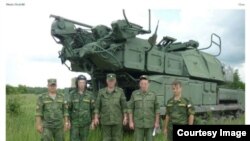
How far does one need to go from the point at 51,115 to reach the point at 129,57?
2.47 m

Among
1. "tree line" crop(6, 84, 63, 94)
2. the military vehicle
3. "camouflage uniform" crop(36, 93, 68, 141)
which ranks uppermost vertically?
the military vehicle

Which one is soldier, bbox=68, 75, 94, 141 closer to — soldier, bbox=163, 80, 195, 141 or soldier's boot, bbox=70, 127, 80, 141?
soldier's boot, bbox=70, 127, 80, 141

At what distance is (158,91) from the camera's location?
848 centimetres

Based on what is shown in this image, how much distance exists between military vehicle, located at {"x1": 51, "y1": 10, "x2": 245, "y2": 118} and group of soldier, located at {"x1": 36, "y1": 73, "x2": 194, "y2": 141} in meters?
1.54

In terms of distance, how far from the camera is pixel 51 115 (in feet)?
21.1

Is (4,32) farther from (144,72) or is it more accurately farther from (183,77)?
(183,77)

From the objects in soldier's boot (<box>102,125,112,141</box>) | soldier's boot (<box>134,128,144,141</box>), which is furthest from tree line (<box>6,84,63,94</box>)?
soldier's boot (<box>134,128,144,141</box>)

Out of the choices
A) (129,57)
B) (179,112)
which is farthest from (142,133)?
(129,57)

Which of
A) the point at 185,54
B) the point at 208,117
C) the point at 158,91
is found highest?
the point at 185,54

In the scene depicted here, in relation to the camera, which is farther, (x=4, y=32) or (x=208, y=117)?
(x=208, y=117)

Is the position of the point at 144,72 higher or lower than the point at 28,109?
higher

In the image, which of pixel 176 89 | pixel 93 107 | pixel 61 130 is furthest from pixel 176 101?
pixel 61 130

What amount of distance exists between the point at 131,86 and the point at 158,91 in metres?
0.73

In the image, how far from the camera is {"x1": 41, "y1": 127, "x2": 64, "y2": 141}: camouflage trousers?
251 inches
